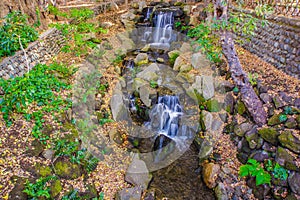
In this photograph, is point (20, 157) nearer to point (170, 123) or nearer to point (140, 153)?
point (140, 153)

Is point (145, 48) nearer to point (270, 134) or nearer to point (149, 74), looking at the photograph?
point (149, 74)

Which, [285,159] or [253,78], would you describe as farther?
[253,78]

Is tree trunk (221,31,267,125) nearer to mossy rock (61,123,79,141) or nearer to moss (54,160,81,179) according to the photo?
mossy rock (61,123,79,141)

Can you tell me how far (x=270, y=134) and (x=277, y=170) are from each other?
2.58 ft

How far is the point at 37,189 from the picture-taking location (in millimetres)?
3441

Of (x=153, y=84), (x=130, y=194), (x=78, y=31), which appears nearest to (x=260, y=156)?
(x=130, y=194)

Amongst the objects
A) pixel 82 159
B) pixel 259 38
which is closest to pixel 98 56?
pixel 82 159

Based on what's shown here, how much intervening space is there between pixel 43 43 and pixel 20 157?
398cm

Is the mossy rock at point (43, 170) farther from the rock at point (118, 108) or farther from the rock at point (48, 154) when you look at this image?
the rock at point (118, 108)

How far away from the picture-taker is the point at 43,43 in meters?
6.39

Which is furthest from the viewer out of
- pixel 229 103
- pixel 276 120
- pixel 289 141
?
pixel 229 103

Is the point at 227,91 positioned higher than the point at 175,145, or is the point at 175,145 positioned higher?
the point at 227,91

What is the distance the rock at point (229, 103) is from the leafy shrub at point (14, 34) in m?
5.90

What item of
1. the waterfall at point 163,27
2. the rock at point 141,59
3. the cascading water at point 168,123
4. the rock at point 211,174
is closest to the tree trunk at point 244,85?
the rock at point 211,174
